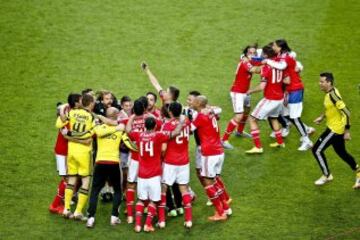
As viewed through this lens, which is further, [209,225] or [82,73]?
[82,73]

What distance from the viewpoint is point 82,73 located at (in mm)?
18141

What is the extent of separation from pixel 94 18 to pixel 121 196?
29.3 ft

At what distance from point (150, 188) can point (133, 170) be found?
21.3 inches

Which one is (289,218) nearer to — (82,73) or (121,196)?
(121,196)

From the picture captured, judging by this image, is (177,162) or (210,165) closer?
(177,162)

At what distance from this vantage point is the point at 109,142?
1231 cm

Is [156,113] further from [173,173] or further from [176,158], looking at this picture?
[173,173]

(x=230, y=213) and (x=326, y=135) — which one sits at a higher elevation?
(x=326, y=135)

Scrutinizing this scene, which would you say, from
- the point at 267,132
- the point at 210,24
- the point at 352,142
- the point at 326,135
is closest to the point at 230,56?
the point at 210,24

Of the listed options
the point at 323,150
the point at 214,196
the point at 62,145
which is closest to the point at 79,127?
the point at 62,145

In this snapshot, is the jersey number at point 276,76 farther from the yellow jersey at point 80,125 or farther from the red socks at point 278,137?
the yellow jersey at point 80,125

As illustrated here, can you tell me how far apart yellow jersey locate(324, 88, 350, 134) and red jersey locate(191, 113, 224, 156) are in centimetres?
225

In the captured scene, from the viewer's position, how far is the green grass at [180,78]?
Answer: 1280 cm

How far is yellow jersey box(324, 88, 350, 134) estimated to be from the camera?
1333 centimetres
